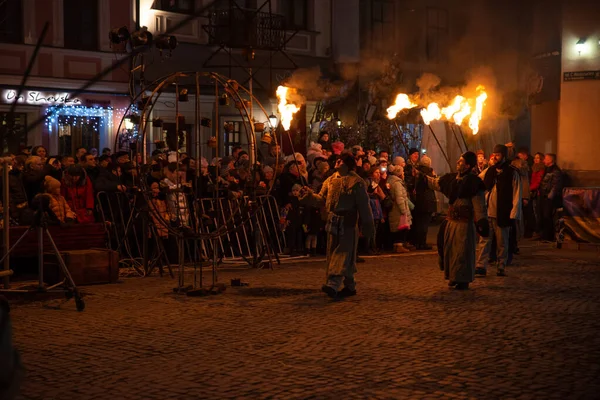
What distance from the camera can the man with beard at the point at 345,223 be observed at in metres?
11.4

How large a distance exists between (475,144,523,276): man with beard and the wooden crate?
215 inches

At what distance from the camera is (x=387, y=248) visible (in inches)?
693

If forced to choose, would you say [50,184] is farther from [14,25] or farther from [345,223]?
[14,25]

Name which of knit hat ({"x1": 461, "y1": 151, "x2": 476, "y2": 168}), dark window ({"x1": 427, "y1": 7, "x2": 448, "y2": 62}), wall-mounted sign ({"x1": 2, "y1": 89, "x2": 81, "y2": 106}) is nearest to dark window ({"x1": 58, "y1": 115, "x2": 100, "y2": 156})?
wall-mounted sign ({"x1": 2, "y1": 89, "x2": 81, "y2": 106})

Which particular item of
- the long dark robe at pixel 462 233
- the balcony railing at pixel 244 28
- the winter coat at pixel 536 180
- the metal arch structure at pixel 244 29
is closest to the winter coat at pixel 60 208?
the long dark robe at pixel 462 233

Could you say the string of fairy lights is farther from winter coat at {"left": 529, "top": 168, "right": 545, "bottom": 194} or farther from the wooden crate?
the wooden crate

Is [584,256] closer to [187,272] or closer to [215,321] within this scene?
[187,272]

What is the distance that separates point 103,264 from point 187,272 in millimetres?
1718

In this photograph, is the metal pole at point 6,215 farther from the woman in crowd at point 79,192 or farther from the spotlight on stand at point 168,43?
the spotlight on stand at point 168,43

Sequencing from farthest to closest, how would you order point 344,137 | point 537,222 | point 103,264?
point 344,137
point 537,222
point 103,264

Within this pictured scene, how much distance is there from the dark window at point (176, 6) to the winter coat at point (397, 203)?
33.3 ft

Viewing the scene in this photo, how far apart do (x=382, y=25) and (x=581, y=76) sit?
8612 millimetres

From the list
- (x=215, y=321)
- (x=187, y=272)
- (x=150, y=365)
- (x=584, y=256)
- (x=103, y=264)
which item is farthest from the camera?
(x=584, y=256)

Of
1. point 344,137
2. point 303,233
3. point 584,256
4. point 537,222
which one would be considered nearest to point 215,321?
point 303,233
